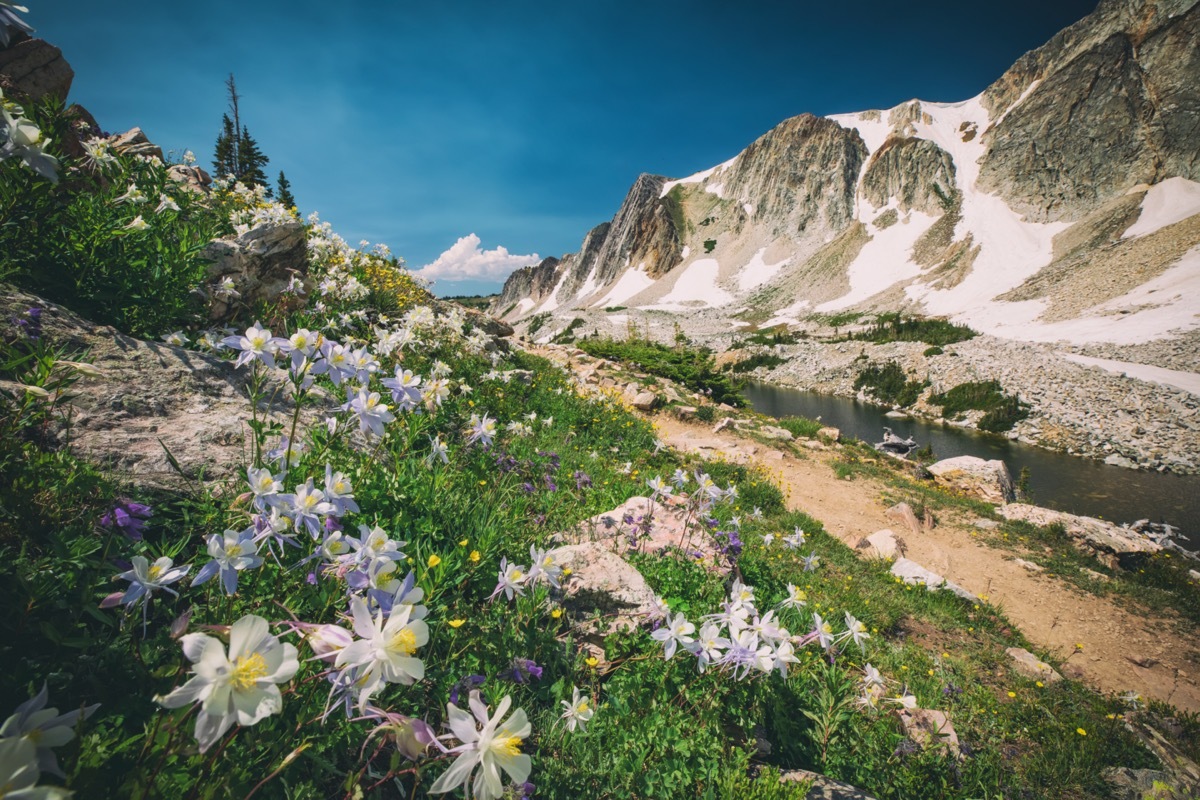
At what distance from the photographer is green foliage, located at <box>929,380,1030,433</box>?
754 inches

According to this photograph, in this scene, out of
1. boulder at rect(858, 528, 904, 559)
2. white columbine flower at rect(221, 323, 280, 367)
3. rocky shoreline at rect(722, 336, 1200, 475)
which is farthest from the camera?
rocky shoreline at rect(722, 336, 1200, 475)

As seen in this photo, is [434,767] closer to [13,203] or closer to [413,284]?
[13,203]

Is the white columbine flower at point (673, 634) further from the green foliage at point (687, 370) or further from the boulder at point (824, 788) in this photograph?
the green foliage at point (687, 370)

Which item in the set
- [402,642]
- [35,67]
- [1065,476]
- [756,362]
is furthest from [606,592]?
[756,362]

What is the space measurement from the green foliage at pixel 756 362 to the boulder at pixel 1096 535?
24835 mm

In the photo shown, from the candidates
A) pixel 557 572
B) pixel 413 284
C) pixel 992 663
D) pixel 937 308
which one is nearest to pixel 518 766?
pixel 557 572

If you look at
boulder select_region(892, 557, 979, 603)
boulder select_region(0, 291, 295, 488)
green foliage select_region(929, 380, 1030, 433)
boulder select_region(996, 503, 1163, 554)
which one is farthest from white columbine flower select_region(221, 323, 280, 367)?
green foliage select_region(929, 380, 1030, 433)

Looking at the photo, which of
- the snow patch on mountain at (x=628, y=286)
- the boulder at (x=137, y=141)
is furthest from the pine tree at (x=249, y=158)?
the snow patch on mountain at (x=628, y=286)

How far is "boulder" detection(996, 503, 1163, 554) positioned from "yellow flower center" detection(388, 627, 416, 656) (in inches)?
499

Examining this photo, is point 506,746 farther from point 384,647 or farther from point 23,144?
point 23,144

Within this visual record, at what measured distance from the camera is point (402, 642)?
1.11 m

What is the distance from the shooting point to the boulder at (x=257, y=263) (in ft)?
16.0

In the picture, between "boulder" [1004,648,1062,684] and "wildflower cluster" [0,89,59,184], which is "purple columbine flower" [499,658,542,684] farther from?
"boulder" [1004,648,1062,684]

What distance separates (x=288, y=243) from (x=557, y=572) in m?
6.21
